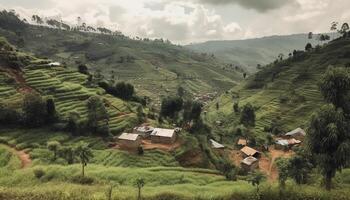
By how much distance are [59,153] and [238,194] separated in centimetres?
4359

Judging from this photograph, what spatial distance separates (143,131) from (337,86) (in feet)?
176

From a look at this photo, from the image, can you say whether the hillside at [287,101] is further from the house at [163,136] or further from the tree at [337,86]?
the tree at [337,86]

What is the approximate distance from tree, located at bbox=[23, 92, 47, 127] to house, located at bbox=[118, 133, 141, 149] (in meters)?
22.5

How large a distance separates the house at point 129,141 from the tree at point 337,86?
→ 46337 mm

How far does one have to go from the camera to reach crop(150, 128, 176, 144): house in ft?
290

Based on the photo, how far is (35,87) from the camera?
111750 millimetres

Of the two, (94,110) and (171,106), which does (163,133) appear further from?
(171,106)

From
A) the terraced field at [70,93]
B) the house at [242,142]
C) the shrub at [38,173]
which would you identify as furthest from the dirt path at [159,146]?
the house at [242,142]

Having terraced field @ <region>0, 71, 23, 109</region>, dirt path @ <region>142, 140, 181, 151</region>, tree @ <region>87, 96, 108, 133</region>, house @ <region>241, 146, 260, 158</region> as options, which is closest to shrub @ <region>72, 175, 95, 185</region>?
dirt path @ <region>142, 140, 181, 151</region>

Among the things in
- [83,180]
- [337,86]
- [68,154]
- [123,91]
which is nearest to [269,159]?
[123,91]

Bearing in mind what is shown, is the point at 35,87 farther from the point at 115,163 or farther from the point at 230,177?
the point at 230,177

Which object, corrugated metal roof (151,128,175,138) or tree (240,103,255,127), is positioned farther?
tree (240,103,255,127)

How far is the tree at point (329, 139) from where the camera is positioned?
43656 mm

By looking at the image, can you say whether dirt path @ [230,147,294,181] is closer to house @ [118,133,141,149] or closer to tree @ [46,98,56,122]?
house @ [118,133,141,149]
